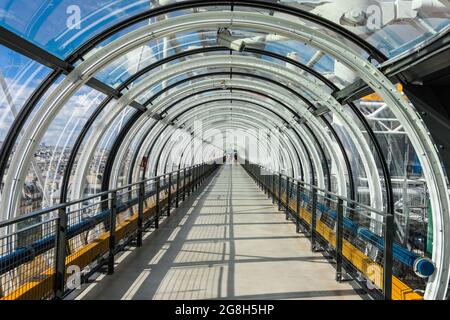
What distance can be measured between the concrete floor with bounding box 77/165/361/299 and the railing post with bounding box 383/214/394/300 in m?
0.80

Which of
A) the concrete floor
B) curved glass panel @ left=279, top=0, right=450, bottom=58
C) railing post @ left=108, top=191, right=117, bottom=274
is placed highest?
curved glass panel @ left=279, top=0, right=450, bottom=58

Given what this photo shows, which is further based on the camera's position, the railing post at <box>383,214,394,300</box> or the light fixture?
the light fixture

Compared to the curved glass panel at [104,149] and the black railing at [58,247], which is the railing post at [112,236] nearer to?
the black railing at [58,247]

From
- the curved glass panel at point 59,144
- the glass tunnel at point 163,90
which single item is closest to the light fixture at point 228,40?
the glass tunnel at point 163,90

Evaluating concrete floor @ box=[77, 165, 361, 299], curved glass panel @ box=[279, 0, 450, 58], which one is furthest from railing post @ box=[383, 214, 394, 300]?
curved glass panel @ box=[279, 0, 450, 58]

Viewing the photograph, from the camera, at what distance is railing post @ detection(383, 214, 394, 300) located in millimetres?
4031

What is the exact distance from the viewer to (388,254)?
4.08 meters

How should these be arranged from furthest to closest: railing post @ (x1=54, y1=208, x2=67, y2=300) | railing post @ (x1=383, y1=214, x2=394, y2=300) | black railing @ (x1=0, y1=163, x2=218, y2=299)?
railing post @ (x1=383, y1=214, x2=394, y2=300)
railing post @ (x1=54, y1=208, x2=67, y2=300)
black railing @ (x1=0, y1=163, x2=218, y2=299)

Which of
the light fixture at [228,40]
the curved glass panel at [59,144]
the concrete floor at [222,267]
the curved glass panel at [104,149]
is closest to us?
the concrete floor at [222,267]

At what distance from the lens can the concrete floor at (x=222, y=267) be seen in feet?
15.9

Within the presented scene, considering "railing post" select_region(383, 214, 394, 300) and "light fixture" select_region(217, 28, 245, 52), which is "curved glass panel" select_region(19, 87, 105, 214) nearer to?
"light fixture" select_region(217, 28, 245, 52)

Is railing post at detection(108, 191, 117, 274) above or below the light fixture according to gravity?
below

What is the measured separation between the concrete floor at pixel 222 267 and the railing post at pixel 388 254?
80 centimetres
